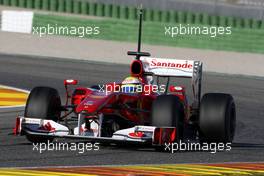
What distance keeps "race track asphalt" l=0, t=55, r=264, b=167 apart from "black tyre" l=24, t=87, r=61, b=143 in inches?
16.5

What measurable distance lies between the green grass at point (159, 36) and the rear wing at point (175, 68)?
12.9 m

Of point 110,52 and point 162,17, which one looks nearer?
point 110,52

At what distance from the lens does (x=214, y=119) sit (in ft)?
47.0

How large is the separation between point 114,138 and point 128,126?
0.83m

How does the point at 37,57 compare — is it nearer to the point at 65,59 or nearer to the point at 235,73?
the point at 65,59

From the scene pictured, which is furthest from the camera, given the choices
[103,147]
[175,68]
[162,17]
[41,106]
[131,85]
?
[162,17]

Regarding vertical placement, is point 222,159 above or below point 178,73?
below

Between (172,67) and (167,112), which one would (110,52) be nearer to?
(172,67)

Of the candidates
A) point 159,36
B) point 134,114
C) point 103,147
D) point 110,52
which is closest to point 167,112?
point 134,114

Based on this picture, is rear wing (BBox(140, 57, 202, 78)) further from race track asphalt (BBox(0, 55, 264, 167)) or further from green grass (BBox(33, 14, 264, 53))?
green grass (BBox(33, 14, 264, 53))

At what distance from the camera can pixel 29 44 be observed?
98.9ft

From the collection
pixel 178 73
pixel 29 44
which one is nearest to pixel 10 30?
pixel 29 44

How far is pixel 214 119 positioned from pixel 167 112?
0.97 m

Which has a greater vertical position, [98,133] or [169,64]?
[169,64]
